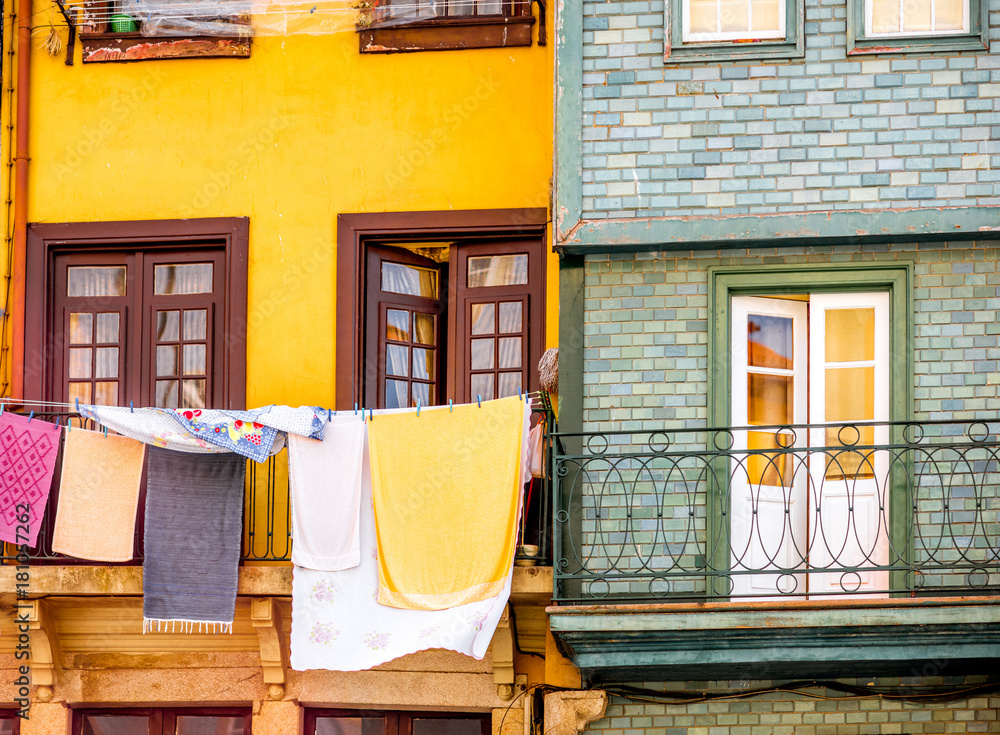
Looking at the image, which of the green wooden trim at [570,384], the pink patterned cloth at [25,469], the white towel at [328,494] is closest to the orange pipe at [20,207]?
the pink patterned cloth at [25,469]

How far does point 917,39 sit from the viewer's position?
877cm

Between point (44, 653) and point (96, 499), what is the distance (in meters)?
1.36

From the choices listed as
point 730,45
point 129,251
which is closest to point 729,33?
point 730,45

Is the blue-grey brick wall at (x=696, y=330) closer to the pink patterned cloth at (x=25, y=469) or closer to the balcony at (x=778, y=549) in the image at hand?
the balcony at (x=778, y=549)

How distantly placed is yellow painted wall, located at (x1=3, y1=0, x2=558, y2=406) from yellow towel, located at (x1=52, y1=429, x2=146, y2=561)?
1.25 metres

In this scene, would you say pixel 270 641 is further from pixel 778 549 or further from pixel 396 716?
pixel 778 549

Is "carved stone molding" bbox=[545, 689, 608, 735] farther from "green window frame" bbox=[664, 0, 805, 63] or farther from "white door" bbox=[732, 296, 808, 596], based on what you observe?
"green window frame" bbox=[664, 0, 805, 63]

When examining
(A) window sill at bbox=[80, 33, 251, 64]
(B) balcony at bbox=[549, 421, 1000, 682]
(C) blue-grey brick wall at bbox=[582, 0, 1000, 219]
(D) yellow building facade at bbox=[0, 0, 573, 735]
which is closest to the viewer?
(B) balcony at bbox=[549, 421, 1000, 682]

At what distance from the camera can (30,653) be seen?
9609 millimetres


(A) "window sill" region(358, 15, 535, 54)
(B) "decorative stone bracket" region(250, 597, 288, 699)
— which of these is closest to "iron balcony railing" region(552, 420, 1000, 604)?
(B) "decorative stone bracket" region(250, 597, 288, 699)

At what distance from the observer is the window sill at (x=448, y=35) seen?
33.0 feet

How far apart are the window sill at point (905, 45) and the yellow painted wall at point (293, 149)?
89.3 inches

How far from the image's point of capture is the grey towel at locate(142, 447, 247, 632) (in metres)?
8.84

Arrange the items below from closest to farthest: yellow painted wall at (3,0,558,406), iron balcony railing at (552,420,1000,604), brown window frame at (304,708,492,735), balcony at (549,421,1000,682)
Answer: balcony at (549,421,1000,682) → iron balcony railing at (552,420,1000,604) → brown window frame at (304,708,492,735) → yellow painted wall at (3,0,558,406)
